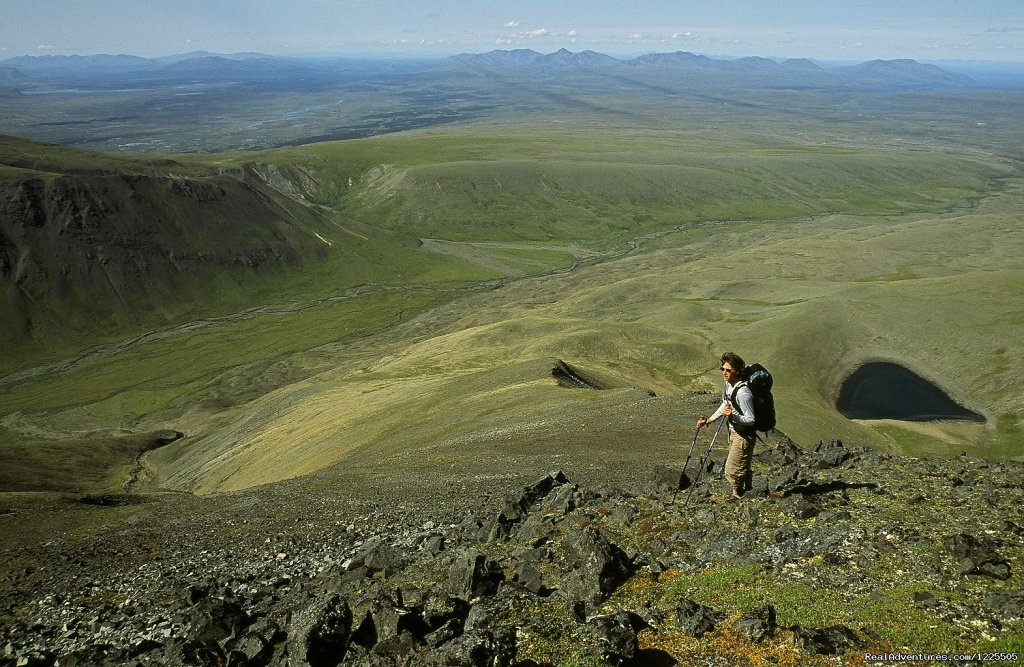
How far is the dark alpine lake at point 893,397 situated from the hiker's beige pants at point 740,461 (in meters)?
63.2

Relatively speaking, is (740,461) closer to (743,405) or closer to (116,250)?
(743,405)

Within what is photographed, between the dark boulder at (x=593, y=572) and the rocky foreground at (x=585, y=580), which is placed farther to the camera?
the dark boulder at (x=593, y=572)

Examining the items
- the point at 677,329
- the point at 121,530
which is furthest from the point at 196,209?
the point at 121,530

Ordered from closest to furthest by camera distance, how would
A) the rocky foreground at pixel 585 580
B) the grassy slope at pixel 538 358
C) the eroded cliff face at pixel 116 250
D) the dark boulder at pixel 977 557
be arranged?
the rocky foreground at pixel 585 580, the dark boulder at pixel 977 557, the grassy slope at pixel 538 358, the eroded cliff face at pixel 116 250

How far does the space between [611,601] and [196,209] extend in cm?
19286

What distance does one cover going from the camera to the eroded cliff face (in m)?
145

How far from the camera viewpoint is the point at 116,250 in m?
159

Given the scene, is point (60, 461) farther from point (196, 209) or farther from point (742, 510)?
point (196, 209)

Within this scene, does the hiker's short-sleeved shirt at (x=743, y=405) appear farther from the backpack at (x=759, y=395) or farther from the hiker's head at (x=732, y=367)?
the hiker's head at (x=732, y=367)

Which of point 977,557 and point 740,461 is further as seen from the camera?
point 740,461

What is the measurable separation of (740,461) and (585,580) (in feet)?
22.1

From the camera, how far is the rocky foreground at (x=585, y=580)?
15.3m

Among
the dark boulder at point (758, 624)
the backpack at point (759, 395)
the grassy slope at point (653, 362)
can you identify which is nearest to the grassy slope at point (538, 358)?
the grassy slope at point (653, 362)

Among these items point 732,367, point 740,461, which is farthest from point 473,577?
point 732,367
